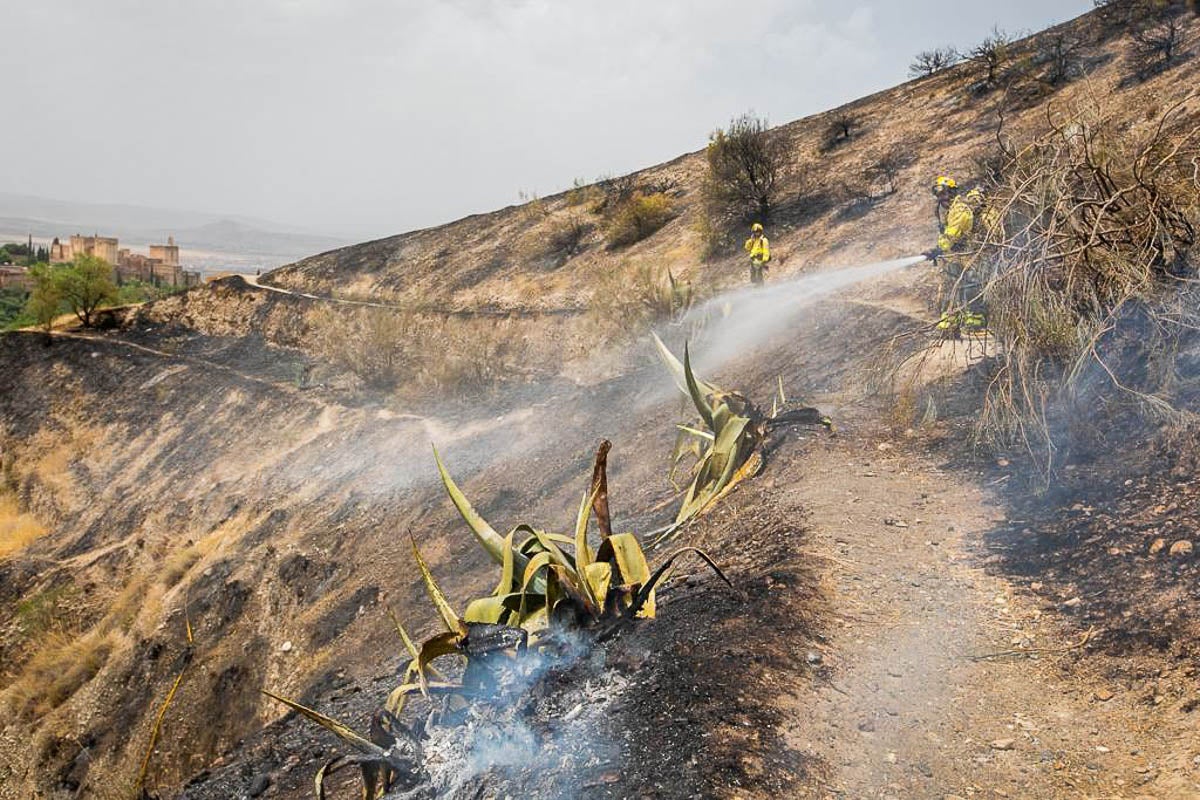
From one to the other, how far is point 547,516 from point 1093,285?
658cm

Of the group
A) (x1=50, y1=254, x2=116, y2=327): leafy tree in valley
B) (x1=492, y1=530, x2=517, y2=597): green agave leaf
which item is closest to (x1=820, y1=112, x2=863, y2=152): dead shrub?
(x1=492, y1=530, x2=517, y2=597): green agave leaf

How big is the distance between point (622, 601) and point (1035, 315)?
351cm

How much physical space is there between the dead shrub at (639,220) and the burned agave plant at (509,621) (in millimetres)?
19553

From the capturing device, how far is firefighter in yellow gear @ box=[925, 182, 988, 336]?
6330mm

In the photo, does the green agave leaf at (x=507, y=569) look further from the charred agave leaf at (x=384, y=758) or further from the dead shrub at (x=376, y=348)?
the dead shrub at (x=376, y=348)

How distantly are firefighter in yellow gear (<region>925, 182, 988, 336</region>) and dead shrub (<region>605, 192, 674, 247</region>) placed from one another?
40.0 feet

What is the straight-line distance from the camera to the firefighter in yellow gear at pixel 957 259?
6330 mm

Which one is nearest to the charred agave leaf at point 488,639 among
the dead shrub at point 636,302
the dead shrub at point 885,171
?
the dead shrub at point 636,302

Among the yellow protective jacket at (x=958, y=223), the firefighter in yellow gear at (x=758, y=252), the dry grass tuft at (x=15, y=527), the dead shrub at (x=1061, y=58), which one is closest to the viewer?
the yellow protective jacket at (x=958, y=223)

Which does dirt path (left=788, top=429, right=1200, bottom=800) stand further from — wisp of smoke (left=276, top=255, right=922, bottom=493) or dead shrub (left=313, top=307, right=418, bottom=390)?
dead shrub (left=313, top=307, right=418, bottom=390)

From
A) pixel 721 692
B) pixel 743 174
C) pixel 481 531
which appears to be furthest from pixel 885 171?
pixel 721 692

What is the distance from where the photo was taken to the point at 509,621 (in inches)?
172

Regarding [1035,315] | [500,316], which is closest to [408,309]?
[500,316]

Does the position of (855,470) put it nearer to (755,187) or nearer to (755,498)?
(755,498)
